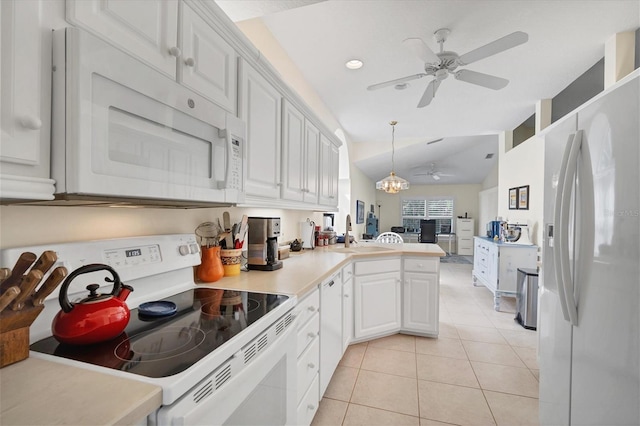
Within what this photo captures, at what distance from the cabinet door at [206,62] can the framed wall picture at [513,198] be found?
16.1ft

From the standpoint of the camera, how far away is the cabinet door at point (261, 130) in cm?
156

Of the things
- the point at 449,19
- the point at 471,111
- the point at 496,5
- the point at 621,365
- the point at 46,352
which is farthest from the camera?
the point at 471,111

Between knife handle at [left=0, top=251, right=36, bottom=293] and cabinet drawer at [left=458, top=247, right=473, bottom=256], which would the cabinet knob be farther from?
cabinet drawer at [left=458, top=247, right=473, bottom=256]

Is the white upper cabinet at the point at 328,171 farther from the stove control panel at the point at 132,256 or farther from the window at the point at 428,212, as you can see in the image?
the window at the point at 428,212

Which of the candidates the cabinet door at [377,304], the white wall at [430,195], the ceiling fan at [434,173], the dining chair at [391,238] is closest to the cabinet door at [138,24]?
the cabinet door at [377,304]

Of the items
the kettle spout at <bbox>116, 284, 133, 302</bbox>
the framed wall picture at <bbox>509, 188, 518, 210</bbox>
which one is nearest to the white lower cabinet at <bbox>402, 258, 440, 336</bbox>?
the kettle spout at <bbox>116, 284, 133, 302</bbox>

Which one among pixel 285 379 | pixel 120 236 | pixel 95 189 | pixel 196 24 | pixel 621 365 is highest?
pixel 196 24

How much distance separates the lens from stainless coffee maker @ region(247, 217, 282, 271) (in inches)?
72.4

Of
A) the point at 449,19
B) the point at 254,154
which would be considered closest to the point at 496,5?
the point at 449,19

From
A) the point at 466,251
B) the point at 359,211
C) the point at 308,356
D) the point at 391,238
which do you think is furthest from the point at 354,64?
the point at 466,251

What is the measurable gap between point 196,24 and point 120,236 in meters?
0.91

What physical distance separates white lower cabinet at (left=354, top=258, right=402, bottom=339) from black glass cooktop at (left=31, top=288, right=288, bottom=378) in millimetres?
1526

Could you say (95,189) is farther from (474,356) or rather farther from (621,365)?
(474,356)

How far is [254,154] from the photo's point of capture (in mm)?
1667
